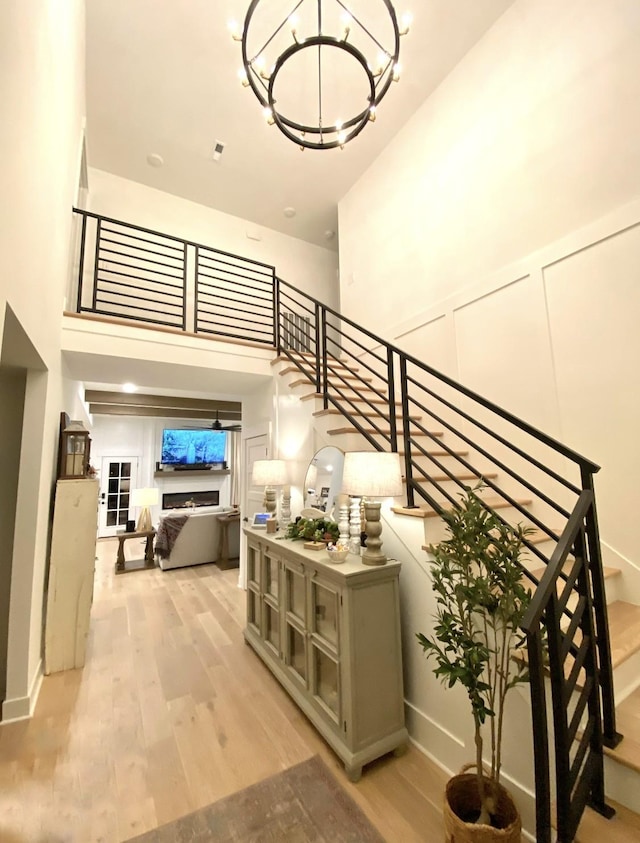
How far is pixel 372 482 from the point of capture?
198cm

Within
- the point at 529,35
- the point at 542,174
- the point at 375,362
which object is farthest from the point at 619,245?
the point at 375,362

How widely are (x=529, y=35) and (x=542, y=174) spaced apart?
1.36 m

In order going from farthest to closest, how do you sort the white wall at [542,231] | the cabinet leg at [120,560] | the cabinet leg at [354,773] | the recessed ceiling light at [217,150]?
the cabinet leg at [120,560], the recessed ceiling light at [217,150], the white wall at [542,231], the cabinet leg at [354,773]

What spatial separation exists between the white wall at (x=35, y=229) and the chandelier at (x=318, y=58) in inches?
51.9

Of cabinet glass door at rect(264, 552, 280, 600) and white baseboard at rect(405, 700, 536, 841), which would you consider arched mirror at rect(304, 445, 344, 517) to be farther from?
white baseboard at rect(405, 700, 536, 841)

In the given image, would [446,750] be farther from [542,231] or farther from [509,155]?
[509,155]

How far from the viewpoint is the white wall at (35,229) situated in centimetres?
144

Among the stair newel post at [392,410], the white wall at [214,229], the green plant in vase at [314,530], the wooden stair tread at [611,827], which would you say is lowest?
the wooden stair tread at [611,827]

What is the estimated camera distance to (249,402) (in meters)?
4.91

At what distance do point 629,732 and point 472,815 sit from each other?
736 millimetres

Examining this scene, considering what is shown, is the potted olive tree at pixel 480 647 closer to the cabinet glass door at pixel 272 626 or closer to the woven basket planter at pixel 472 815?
the woven basket planter at pixel 472 815

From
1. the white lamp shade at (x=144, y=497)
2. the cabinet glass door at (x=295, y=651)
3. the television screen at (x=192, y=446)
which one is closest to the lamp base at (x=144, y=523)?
the white lamp shade at (x=144, y=497)

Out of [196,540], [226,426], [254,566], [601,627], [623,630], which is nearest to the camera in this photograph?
[601,627]

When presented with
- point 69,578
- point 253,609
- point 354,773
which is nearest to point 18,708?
point 69,578
